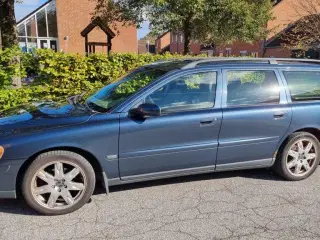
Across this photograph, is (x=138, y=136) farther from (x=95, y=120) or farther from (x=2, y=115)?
(x=2, y=115)

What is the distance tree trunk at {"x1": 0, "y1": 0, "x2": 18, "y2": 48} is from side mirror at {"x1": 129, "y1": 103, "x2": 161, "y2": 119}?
17.3ft

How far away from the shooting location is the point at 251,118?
4.17 meters

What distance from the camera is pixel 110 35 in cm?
1705

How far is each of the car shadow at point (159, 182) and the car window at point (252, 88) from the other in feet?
3.37

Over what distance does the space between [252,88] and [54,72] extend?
3.92 m

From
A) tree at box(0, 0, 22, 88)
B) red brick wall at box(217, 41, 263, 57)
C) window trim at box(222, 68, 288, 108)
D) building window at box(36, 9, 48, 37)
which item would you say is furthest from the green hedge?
red brick wall at box(217, 41, 263, 57)

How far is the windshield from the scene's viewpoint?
3.86 meters

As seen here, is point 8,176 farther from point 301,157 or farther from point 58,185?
point 301,157

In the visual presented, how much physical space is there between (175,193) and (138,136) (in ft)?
2.81

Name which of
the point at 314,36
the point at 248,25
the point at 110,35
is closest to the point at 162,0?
the point at 248,25

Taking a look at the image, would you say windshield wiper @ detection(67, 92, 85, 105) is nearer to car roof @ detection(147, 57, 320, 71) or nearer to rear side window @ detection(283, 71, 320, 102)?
car roof @ detection(147, 57, 320, 71)

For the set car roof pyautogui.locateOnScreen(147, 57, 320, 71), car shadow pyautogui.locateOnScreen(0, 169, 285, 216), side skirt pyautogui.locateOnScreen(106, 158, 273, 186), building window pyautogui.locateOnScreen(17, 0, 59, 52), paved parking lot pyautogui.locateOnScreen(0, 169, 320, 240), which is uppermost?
building window pyautogui.locateOnScreen(17, 0, 59, 52)

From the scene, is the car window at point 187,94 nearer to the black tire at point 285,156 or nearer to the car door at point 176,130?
the car door at point 176,130

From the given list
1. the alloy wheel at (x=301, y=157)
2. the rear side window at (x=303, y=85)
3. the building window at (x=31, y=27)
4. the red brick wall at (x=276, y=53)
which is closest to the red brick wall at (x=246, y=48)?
the red brick wall at (x=276, y=53)
